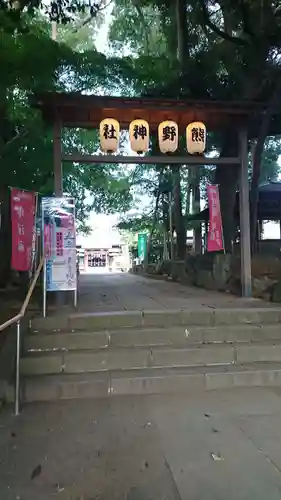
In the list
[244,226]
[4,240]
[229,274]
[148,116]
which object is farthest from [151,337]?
[4,240]

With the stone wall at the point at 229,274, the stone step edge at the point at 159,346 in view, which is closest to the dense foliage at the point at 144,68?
the stone wall at the point at 229,274

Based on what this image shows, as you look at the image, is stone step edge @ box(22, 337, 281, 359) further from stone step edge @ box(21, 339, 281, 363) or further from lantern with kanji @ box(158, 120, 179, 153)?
lantern with kanji @ box(158, 120, 179, 153)

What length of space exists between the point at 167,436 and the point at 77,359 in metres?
1.87

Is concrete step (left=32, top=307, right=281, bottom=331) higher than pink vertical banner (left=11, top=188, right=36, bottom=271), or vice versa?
pink vertical banner (left=11, top=188, right=36, bottom=271)

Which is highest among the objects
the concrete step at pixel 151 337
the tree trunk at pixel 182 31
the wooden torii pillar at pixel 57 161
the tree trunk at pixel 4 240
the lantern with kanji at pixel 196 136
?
the tree trunk at pixel 182 31

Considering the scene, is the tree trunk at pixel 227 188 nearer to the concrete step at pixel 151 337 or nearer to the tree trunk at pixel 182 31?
the tree trunk at pixel 182 31

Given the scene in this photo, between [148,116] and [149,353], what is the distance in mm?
5313

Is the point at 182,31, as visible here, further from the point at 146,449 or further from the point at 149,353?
the point at 146,449

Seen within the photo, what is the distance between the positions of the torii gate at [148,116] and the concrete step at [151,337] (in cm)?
276

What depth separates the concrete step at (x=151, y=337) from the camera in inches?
215

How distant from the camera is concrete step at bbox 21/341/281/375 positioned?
5066 mm

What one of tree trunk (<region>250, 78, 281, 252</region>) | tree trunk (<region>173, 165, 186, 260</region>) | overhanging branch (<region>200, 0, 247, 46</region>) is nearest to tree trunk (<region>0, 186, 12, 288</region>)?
tree trunk (<region>250, 78, 281, 252</region>)

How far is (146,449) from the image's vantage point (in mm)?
3334

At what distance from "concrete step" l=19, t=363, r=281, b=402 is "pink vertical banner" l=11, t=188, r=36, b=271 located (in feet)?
11.8
